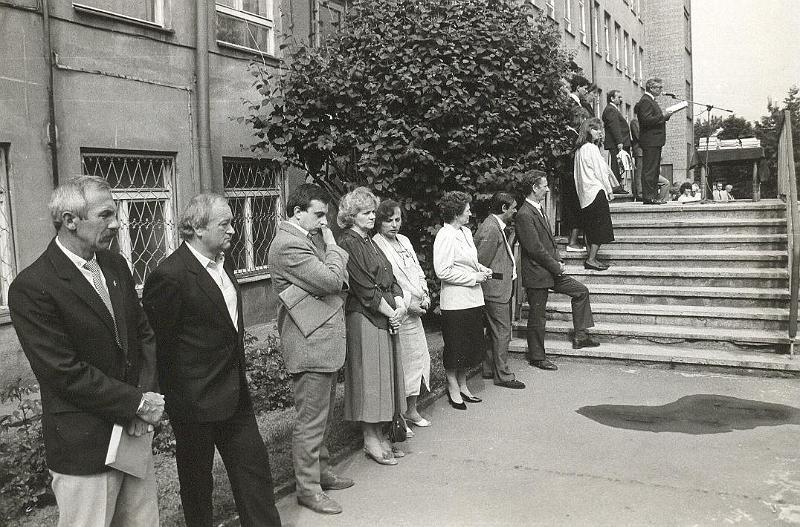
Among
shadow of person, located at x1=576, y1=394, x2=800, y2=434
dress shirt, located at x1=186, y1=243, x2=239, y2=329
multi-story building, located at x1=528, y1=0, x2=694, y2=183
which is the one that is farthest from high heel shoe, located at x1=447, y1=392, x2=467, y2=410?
multi-story building, located at x1=528, y1=0, x2=694, y2=183

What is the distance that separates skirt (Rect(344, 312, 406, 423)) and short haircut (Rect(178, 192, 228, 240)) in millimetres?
1841

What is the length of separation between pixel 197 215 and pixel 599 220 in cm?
722

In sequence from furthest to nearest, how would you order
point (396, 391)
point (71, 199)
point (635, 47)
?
point (635, 47), point (396, 391), point (71, 199)

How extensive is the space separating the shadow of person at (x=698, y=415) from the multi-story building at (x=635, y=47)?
20366 mm

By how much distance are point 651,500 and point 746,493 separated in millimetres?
639

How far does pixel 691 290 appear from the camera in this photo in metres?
9.27

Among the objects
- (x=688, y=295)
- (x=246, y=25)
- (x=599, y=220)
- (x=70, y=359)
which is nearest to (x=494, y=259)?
(x=599, y=220)

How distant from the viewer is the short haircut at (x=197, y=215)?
12.1ft

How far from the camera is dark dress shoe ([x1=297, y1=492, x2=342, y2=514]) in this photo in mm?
4516

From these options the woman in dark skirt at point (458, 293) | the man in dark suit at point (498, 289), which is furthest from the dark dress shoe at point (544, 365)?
the woman in dark skirt at point (458, 293)

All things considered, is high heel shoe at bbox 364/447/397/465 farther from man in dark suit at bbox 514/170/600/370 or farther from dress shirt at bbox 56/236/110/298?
man in dark suit at bbox 514/170/600/370

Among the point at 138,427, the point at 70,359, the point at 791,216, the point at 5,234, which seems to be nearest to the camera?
the point at 70,359

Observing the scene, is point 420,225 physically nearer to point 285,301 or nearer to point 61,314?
point 285,301

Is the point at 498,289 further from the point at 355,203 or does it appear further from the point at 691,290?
the point at 691,290
